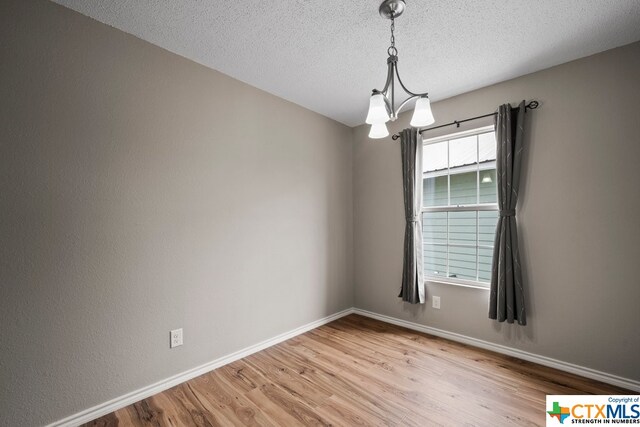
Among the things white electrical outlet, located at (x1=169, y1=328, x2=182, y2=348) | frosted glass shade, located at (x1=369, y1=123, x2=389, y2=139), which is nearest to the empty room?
white electrical outlet, located at (x1=169, y1=328, x2=182, y2=348)

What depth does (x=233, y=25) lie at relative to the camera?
184cm

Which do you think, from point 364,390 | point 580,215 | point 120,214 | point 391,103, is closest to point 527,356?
point 580,215

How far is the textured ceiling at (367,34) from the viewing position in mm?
1693

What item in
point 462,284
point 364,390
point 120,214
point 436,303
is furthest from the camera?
point 436,303

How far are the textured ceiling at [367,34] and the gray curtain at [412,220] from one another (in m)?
0.70

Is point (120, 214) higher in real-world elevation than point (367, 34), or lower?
lower

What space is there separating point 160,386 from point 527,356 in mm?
2950

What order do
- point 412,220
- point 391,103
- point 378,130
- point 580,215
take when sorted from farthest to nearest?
point 412,220
point 580,215
point 378,130
point 391,103

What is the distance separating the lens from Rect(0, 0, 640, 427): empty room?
5.34 feet

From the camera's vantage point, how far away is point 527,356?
94.6 inches

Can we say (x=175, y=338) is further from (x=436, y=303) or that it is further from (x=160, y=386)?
(x=436, y=303)

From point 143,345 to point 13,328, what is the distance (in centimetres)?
68

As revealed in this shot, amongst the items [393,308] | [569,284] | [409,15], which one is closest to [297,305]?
[393,308]

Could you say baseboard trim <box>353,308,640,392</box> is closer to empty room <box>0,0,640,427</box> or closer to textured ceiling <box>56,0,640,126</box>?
empty room <box>0,0,640,427</box>
